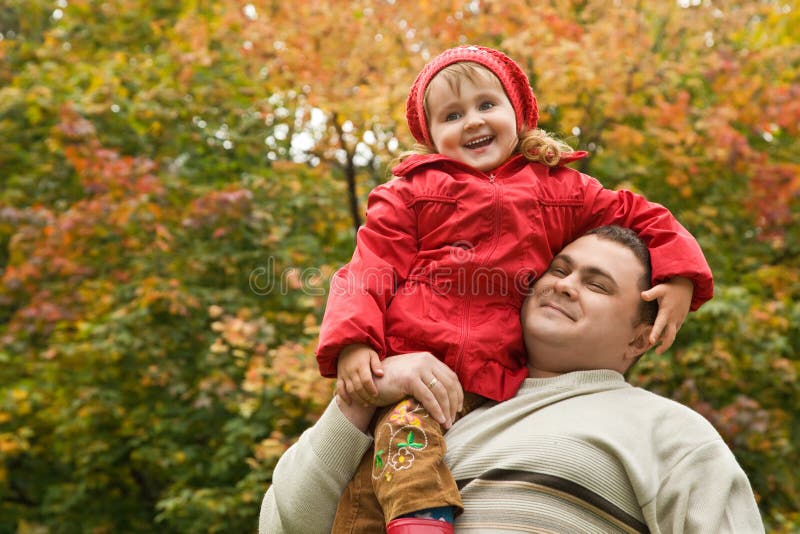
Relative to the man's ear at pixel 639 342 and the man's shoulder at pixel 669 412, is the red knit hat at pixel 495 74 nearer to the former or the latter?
the man's ear at pixel 639 342

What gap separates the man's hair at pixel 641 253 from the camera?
193 centimetres

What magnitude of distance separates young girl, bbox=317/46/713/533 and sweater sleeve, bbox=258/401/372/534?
39 millimetres

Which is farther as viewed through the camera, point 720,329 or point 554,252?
point 720,329

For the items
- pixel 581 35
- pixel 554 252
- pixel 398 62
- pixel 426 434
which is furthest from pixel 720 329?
pixel 426 434

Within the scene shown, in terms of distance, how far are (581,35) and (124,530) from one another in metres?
5.17

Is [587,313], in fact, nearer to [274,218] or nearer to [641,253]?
[641,253]

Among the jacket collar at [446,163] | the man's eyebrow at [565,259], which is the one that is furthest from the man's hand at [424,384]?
the jacket collar at [446,163]

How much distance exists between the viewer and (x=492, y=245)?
1957mm

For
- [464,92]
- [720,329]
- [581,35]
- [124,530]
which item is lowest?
[124,530]

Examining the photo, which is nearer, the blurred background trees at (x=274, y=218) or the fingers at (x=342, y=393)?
the fingers at (x=342, y=393)

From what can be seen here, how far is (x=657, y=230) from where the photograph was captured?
1.97 meters

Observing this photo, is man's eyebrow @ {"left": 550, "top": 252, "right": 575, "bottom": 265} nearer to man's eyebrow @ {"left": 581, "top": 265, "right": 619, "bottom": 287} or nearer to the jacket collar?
man's eyebrow @ {"left": 581, "top": 265, "right": 619, "bottom": 287}

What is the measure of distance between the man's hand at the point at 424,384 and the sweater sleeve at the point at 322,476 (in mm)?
122

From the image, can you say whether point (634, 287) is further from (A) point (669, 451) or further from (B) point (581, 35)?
(B) point (581, 35)
